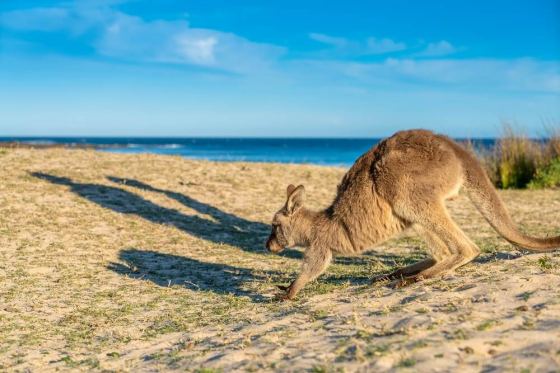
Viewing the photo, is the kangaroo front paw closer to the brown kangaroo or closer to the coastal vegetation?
the brown kangaroo

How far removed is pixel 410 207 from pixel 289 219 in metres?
1.52

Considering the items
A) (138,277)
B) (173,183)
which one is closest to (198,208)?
(173,183)

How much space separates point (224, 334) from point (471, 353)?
219 cm

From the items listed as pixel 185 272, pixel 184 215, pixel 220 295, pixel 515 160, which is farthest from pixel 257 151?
pixel 220 295

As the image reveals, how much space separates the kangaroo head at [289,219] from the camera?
6.86 m

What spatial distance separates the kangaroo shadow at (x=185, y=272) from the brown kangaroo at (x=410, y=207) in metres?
1.10

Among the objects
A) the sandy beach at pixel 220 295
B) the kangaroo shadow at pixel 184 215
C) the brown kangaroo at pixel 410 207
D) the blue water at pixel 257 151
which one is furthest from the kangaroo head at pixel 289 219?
the blue water at pixel 257 151

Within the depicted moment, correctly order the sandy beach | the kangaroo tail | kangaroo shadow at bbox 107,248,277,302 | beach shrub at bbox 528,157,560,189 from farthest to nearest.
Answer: beach shrub at bbox 528,157,560,189 → kangaroo shadow at bbox 107,248,277,302 → the kangaroo tail → the sandy beach

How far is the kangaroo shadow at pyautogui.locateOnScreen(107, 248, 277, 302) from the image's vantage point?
7500 millimetres

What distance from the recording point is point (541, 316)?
14.4ft

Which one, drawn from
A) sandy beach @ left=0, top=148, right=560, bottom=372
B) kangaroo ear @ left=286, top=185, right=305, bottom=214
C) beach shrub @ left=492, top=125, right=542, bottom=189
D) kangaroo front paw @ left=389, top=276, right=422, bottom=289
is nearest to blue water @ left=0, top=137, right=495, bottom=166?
beach shrub @ left=492, top=125, right=542, bottom=189

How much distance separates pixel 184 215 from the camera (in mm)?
11977

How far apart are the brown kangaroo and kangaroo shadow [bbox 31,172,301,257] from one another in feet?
10.6

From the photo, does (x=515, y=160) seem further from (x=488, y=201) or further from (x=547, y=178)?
(x=488, y=201)
